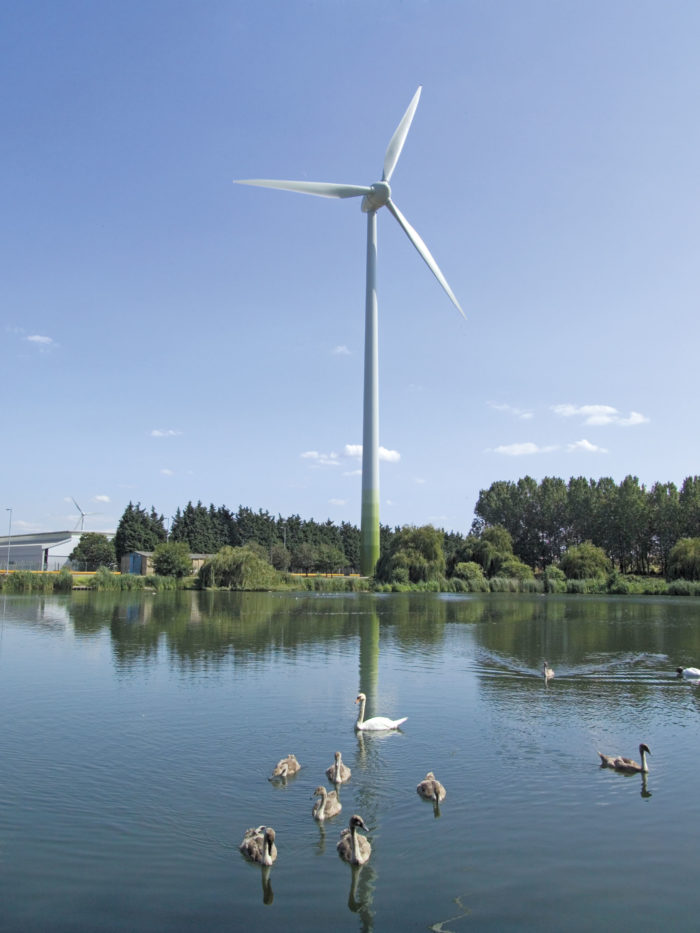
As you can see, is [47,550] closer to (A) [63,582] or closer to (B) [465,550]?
(A) [63,582]

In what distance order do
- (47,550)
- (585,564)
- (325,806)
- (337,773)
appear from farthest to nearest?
(47,550), (585,564), (337,773), (325,806)

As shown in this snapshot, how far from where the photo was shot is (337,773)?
12086 millimetres

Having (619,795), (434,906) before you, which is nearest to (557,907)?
(434,906)

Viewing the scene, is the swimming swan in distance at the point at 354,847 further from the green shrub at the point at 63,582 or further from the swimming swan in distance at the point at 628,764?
the green shrub at the point at 63,582

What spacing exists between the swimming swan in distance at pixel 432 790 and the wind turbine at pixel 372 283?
57543 mm

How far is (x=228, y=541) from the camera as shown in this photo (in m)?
140

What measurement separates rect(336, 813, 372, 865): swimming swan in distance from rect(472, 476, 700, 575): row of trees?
92141 millimetres

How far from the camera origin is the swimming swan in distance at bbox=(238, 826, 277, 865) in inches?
356

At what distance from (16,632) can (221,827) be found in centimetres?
2867

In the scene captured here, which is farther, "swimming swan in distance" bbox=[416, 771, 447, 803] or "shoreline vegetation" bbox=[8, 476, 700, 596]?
"shoreline vegetation" bbox=[8, 476, 700, 596]

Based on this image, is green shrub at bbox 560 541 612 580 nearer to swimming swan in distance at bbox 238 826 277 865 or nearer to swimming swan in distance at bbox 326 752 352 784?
swimming swan in distance at bbox 326 752 352 784

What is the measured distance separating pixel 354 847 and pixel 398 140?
69.9 metres

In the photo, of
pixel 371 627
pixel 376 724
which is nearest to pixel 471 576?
pixel 371 627

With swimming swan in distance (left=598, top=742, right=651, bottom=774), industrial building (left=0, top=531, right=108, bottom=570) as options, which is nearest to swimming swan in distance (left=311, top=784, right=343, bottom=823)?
swimming swan in distance (left=598, top=742, right=651, bottom=774)
